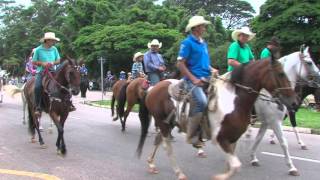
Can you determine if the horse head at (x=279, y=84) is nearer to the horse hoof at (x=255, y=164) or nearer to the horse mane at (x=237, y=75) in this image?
the horse mane at (x=237, y=75)

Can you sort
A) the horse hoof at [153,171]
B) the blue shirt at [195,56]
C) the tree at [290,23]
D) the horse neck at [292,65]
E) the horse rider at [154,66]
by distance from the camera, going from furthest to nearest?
the tree at [290,23], the horse rider at [154,66], the horse neck at [292,65], the horse hoof at [153,171], the blue shirt at [195,56]

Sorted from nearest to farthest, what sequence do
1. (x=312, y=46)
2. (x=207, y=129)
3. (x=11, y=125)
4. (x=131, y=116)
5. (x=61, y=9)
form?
(x=207, y=129)
(x=11, y=125)
(x=131, y=116)
(x=312, y=46)
(x=61, y=9)

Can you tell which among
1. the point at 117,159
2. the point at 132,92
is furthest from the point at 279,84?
the point at 132,92

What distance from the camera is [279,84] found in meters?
6.94

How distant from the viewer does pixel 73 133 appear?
13734 mm

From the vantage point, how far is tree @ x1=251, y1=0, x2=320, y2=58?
34375 millimetres

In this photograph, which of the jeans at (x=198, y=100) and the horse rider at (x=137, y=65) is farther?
the horse rider at (x=137, y=65)

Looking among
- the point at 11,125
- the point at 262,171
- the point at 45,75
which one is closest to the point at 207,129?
the point at 262,171

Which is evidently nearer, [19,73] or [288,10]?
[288,10]

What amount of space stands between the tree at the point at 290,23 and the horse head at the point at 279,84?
27774 millimetres

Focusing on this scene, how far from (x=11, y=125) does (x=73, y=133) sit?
2812 mm

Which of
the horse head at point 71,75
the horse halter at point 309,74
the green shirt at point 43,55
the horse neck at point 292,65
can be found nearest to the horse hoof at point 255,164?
the horse neck at point 292,65

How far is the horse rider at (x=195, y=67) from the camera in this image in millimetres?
7391

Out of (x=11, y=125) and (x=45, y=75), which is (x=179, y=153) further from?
(x=11, y=125)
